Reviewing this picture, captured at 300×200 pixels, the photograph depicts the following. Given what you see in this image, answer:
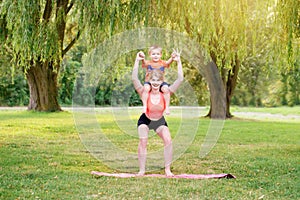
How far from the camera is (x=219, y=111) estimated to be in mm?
18328

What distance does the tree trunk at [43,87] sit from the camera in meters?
20.9

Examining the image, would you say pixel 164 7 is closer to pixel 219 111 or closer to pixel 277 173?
pixel 277 173

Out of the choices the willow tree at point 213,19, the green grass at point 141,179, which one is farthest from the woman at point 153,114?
the willow tree at point 213,19

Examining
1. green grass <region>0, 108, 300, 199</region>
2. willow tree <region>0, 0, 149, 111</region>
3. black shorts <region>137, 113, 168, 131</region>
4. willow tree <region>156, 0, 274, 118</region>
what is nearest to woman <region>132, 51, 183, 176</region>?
black shorts <region>137, 113, 168, 131</region>

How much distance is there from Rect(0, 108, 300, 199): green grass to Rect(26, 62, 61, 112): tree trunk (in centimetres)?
950

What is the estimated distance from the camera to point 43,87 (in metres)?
21.0

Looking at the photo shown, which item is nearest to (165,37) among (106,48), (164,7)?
(164,7)

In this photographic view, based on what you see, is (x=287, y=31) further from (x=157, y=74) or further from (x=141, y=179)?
(x=141, y=179)

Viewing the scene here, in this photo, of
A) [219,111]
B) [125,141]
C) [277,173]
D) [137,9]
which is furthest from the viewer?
[219,111]

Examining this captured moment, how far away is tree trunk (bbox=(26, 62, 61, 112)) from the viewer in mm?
20906

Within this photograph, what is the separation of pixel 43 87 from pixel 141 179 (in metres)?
15.8

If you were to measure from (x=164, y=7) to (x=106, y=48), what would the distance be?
1268 millimetres

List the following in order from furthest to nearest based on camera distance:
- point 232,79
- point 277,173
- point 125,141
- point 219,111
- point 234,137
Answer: point 232,79 < point 219,111 < point 234,137 < point 125,141 < point 277,173

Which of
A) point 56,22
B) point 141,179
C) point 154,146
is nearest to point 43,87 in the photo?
point 154,146
